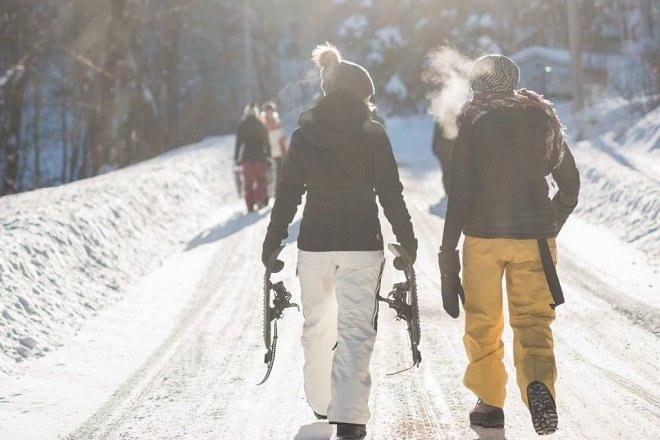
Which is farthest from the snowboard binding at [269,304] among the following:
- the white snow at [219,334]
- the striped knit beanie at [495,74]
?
the striped knit beanie at [495,74]

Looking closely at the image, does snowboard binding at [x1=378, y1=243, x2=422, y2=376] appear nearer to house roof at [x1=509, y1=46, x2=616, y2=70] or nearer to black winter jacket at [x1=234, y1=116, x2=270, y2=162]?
black winter jacket at [x1=234, y1=116, x2=270, y2=162]

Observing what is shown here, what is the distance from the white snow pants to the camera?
16.4ft

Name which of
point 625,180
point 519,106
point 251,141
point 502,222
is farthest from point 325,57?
point 251,141

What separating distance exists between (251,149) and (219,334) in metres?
8.52

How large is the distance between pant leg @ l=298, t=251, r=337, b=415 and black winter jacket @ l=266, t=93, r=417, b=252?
92 mm

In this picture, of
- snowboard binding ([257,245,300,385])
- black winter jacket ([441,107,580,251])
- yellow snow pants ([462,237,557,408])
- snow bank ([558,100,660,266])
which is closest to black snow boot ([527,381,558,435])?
yellow snow pants ([462,237,557,408])

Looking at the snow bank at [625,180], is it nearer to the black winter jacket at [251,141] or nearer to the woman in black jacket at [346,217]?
the black winter jacket at [251,141]

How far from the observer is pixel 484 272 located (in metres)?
5.02

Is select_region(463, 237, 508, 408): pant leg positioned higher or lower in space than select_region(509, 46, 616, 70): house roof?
higher

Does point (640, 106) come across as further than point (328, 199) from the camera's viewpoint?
Yes

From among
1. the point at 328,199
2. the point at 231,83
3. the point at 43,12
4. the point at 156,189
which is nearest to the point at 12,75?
the point at 43,12

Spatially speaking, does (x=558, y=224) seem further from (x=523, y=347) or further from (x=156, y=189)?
(x=156, y=189)

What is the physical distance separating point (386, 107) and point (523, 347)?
158 ft

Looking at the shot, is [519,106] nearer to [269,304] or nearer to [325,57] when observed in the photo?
[325,57]
